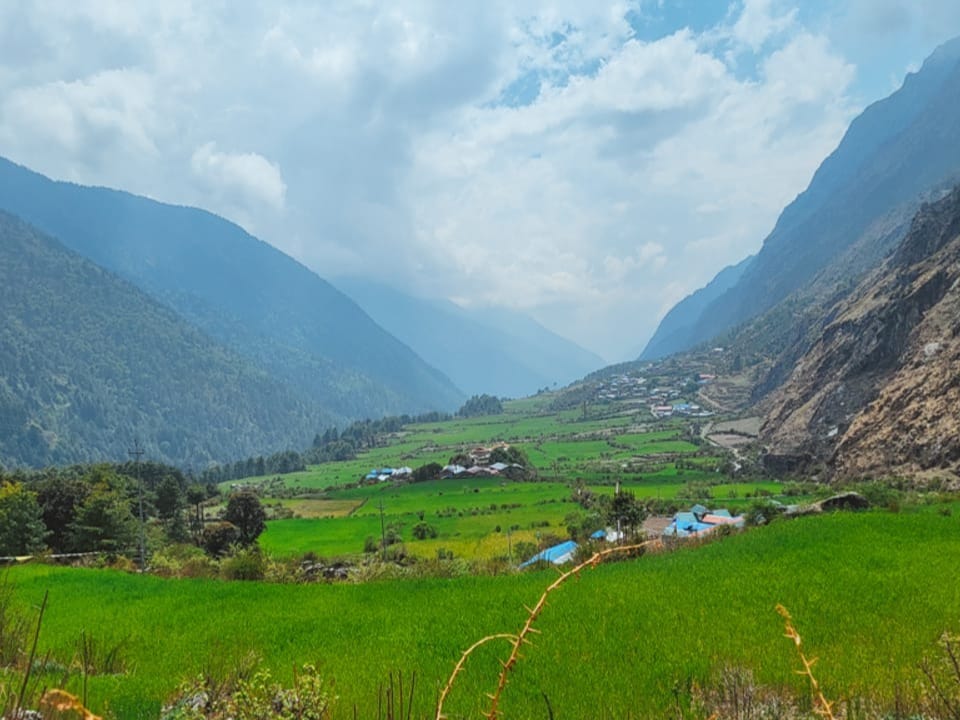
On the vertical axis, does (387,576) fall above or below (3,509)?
below

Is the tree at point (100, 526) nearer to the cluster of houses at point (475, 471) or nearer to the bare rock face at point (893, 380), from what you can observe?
the cluster of houses at point (475, 471)

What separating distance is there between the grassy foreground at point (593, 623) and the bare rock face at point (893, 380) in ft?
133

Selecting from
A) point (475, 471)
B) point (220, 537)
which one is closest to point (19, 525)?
point (220, 537)

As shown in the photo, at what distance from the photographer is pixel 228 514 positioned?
55.1 metres

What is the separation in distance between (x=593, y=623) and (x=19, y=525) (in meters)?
42.2

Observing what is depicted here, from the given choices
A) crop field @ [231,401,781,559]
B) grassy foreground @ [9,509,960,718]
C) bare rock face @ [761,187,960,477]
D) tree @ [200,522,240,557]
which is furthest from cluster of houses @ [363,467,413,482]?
grassy foreground @ [9,509,960,718]

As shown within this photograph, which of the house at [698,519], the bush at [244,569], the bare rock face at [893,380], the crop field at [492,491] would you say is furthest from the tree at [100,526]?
the bare rock face at [893,380]

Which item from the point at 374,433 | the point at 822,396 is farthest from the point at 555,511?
the point at 374,433

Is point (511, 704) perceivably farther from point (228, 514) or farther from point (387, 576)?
point (228, 514)

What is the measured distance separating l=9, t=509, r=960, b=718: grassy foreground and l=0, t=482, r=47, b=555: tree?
1057 inches

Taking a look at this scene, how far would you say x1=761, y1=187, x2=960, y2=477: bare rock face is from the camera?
1989 inches

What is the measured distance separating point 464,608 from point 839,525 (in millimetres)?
10073

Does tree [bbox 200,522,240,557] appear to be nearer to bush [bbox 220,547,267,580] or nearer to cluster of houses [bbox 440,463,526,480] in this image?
bush [bbox 220,547,267,580]

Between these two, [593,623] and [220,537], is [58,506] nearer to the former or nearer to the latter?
[220,537]
